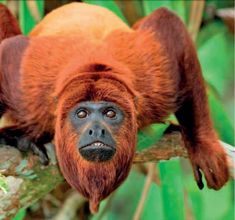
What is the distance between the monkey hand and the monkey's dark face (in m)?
0.45

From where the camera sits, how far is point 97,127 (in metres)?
2.69

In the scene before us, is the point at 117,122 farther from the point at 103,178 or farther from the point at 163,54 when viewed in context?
the point at 163,54

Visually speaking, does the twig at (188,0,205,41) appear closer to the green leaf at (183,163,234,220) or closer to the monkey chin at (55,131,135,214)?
the green leaf at (183,163,234,220)

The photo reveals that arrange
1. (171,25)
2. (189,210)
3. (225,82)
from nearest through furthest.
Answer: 1. (171,25)
2. (189,210)
3. (225,82)

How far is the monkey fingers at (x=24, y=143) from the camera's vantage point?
9.61 ft

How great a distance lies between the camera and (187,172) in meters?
4.51

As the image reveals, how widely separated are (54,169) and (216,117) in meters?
1.09

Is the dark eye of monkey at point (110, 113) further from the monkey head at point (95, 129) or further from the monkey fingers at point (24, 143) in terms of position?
the monkey fingers at point (24, 143)

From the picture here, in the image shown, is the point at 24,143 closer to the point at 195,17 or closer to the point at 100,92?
the point at 100,92

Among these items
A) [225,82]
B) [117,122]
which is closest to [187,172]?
[225,82]

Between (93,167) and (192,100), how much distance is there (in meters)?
0.52

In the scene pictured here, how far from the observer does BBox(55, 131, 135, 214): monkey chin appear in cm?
279

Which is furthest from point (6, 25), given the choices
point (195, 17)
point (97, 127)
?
point (195, 17)

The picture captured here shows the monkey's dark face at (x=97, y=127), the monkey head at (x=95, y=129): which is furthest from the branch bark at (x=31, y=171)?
the monkey's dark face at (x=97, y=127)
